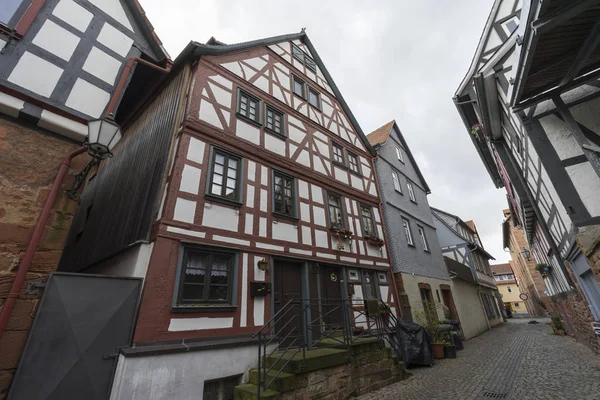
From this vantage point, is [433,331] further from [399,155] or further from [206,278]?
[399,155]

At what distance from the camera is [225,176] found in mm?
7121

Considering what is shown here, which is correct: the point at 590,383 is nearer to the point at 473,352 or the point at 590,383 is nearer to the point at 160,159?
the point at 473,352

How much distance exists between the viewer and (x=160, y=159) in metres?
6.75

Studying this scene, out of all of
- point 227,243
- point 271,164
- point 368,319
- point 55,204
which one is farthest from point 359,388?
point 55,204

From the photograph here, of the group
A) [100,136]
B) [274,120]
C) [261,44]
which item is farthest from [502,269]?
[100,136]

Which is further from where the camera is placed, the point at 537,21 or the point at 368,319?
the point at 368,319

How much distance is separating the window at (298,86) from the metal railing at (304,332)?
27.6 ft

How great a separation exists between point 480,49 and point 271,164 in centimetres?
673

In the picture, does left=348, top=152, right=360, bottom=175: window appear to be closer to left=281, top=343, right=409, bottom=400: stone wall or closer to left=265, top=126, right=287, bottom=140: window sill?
left=265, top=126, right=287, bottom=140: window sill

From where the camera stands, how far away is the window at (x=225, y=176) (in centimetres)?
683

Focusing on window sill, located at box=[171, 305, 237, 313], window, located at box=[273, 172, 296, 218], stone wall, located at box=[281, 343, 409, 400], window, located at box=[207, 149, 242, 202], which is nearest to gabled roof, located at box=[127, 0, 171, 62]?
window, located at box=[207, 149, 242, 202]

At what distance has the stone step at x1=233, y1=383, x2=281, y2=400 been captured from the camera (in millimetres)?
4395

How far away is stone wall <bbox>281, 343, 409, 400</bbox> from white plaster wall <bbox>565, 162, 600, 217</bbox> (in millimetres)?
5037

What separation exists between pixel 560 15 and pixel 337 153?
861 cm
